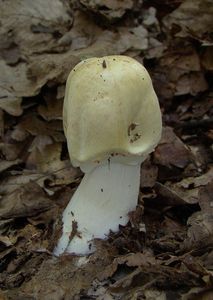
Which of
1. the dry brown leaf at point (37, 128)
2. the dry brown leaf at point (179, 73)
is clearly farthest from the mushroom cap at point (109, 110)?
the dry brown leaf at point (179, 73)

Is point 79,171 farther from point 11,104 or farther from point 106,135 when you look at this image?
point 106,135

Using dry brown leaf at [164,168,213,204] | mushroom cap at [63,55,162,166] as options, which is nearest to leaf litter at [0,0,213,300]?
dry brown leaf at [164,168,213,204]

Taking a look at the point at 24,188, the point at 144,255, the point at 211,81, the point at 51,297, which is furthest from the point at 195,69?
the point at 51,297

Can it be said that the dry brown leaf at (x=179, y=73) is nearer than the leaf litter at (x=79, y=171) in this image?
No

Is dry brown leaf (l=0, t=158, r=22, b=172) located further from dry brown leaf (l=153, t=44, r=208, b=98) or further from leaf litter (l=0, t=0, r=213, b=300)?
dry brown leaf (l=153, t=44, r=208, b=98)

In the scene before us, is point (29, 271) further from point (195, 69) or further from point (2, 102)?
point (195, 69)

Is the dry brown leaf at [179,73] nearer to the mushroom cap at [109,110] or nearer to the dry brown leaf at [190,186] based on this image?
the dry brown leaf at [190,186]
